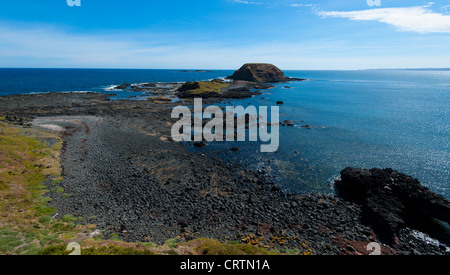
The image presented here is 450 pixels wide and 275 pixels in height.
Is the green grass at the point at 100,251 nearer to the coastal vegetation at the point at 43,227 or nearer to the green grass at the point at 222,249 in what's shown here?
the coastal vegetation at the point at 43,227

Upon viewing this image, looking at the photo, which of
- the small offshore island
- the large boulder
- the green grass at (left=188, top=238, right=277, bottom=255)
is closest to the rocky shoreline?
the small offshore island

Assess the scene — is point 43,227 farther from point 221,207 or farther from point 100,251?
point 221,207

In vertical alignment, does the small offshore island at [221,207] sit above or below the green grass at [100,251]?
below

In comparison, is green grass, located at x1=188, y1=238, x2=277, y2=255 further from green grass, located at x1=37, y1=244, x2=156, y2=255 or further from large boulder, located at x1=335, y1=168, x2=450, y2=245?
large boulder, located at x1=335, y1=168, x2=450, y2=245

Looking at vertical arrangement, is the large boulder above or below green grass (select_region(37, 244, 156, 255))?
below

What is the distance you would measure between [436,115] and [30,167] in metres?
107

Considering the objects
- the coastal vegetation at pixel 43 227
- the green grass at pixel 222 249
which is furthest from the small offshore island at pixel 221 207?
the coastal vegetation at pixel 43 227

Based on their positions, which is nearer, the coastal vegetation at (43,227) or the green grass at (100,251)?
the green grass at (100,251)

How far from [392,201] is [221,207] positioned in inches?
803

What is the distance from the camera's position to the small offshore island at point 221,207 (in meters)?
19.2

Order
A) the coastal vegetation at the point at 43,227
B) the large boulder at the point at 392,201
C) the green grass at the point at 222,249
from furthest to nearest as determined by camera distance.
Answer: the large boulder at the point at 392,201, the green grass at the point at 222,249, the coastal vegetation at the point at 43,227

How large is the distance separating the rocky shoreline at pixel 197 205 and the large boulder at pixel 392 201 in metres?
0.88

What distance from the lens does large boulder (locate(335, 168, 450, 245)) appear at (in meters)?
22.1

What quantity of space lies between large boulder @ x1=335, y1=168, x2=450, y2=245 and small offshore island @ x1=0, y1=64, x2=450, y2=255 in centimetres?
10
